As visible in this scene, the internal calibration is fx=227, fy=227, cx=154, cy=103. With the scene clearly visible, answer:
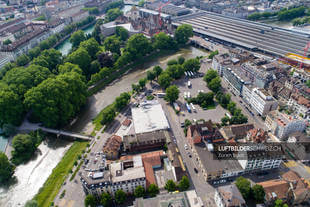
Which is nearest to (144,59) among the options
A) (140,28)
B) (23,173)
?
(140,28)

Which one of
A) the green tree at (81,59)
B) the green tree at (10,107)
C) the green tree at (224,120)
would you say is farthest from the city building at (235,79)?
the green tree at (10,107)

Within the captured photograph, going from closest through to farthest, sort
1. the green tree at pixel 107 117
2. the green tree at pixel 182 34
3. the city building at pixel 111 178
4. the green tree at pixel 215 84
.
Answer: the city building at pixel 111 178 < the green tree at pixel 107 117 < the green tree at pixel 215 84 < the green tree at pixel 182 34

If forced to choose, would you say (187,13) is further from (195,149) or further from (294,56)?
(195,149)

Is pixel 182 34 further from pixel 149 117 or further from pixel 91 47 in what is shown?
pixel 149 117

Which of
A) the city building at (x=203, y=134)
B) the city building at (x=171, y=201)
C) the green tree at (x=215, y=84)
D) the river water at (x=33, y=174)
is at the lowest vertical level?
the river water at (x=33, y=174)

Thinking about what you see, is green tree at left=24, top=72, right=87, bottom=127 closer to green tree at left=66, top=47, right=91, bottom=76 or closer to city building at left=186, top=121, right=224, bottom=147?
green tree at left=66, top=47, right=91, bottom=76

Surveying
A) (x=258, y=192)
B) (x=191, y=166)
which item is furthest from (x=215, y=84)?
(x=258, y=192)

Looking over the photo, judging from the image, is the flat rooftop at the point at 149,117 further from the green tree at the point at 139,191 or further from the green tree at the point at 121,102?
the green tree at the point at 139,191

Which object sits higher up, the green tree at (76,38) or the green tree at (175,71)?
the green tree at (76,38)
